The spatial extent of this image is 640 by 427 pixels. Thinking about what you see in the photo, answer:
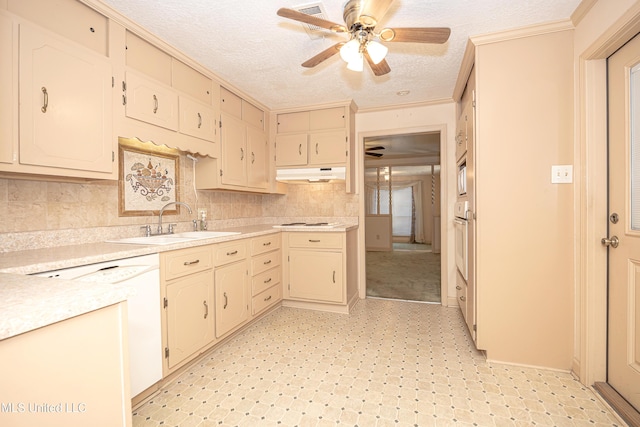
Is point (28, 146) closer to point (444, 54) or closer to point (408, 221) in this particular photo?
point (444, 54)

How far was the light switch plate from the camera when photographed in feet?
6.44

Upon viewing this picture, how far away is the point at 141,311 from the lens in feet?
5.45

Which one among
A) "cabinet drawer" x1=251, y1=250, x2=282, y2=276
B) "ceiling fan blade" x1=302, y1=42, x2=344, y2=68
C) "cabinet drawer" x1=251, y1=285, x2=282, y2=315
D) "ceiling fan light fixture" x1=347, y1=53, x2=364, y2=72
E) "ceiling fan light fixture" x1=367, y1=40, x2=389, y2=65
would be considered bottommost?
"cabinet drawer" x1=251, y1=285, x2=282, y2=315

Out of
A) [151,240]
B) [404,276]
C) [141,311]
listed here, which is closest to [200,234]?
[151,240]

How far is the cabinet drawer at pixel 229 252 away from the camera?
2.31 m

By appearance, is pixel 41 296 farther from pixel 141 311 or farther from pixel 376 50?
pixel 376 50

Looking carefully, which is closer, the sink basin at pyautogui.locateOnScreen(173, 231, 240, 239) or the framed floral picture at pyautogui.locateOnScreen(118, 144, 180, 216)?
the framed floral picture at pyautogui.locateOnScreen(118, 144, 180, 216)

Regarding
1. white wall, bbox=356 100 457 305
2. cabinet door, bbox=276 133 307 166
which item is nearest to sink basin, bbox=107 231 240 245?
cabinet door, bbox=276 133 307 166

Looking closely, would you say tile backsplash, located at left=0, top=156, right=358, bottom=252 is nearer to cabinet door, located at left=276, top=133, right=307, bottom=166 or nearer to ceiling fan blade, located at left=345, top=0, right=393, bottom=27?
cabinet door, located at left=276, top=133, right=307, bottom=166

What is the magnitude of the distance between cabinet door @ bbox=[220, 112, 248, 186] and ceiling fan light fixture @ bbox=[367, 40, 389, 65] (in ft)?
5.35

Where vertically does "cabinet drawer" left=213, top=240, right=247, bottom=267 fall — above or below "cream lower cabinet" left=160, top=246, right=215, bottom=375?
above

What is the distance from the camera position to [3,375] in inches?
23.5

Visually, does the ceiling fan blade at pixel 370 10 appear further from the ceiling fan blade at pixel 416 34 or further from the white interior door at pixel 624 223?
the white interior door at pixel 624 223

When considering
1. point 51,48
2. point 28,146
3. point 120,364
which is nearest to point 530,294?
point 120,364
